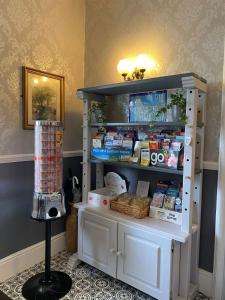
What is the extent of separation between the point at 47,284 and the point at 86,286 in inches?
12.3

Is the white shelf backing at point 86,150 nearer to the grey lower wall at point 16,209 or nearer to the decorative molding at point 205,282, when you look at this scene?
the grey lower wall at point 16,209

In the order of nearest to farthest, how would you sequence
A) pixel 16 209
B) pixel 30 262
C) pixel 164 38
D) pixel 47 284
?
pixel 47 284 → pixel 164 38 → pixel 16 209 → pixel 30 262

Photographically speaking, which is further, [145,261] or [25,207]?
[25,207]

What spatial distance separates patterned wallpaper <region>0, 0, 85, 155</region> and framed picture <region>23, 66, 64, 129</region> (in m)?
0.06

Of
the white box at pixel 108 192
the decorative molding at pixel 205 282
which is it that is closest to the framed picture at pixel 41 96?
the white box at pixel 108 192

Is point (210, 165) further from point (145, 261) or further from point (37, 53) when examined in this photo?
point (37, 53)

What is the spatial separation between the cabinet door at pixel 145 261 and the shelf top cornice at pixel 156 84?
3.49ft

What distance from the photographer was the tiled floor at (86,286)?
6.07 ft

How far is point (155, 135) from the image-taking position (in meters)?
1.89

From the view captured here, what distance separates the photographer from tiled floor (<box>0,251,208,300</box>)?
1852mm

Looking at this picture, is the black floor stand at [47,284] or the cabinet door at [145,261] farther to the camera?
the black floor stand at [47,284]

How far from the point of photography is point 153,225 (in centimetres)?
175

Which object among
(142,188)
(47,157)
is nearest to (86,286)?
(142,188)

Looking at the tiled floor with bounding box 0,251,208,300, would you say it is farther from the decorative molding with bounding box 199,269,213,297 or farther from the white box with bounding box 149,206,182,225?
the white box with bounding box 149,206,182,225
